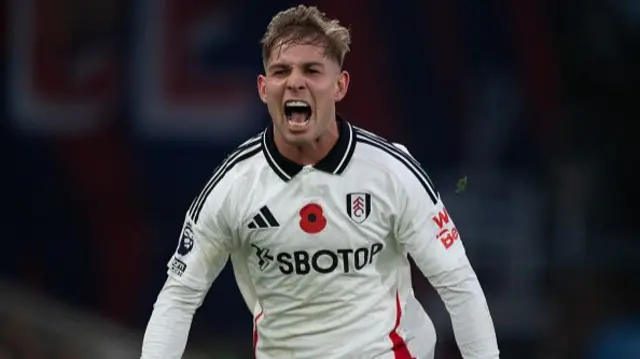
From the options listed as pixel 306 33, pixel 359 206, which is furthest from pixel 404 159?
pixel 306 33

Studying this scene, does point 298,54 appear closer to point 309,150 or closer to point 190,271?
point 309,150

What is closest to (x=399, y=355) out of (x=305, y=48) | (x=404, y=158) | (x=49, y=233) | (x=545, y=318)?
(x=404, y=158)

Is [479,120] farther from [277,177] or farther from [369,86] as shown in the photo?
[277,177]

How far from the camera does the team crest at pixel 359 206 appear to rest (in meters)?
3.40

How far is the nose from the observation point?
3.30 m

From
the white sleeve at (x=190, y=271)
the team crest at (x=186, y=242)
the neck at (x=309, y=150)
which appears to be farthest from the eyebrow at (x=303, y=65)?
the team crest at (x=186, y=242)

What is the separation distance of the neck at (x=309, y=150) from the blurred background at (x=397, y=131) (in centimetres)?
182

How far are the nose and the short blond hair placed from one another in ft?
0.32

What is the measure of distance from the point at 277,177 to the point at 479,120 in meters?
1.97

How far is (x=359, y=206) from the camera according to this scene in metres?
3.41

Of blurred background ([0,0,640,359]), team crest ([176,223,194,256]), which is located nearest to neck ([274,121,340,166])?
team crest ([176,223,194,256])

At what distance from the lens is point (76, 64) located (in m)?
5.36

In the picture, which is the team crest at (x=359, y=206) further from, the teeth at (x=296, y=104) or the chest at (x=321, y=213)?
the teeth at (x=296, y=104)

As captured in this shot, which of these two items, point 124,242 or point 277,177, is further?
point 124,242
